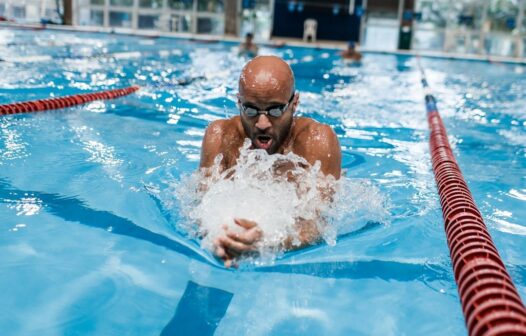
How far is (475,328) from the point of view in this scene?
1594mm

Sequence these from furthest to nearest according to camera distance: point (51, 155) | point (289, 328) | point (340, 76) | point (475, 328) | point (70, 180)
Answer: point (340, 76) → point (51, 155) → point (70, 180) → point (289, 328) → point (475, 328)

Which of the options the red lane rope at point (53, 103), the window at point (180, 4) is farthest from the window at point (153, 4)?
the red lane rope at point (53, 103)

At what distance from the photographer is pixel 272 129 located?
2547 millimetres

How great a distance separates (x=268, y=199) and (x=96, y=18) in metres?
23.6

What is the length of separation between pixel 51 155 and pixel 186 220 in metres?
1.80

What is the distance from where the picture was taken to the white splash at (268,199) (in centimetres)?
246

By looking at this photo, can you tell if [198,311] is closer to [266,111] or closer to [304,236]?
[304,236]

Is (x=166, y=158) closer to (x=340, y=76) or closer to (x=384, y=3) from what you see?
(x=340, y=76)

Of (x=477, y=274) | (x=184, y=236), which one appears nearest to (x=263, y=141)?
(x=184, y=236)

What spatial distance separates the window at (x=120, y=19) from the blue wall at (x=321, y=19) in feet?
21.3

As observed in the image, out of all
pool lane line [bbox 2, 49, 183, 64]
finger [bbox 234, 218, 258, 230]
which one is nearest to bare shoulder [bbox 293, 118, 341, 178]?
finger [bbox 234, 218, 258, 230]

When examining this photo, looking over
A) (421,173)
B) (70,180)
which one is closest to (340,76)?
(421,173)

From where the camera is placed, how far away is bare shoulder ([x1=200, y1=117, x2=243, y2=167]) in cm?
277

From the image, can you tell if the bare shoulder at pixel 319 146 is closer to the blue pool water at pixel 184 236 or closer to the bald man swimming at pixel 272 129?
the bald man swimming at pixel 272 129
